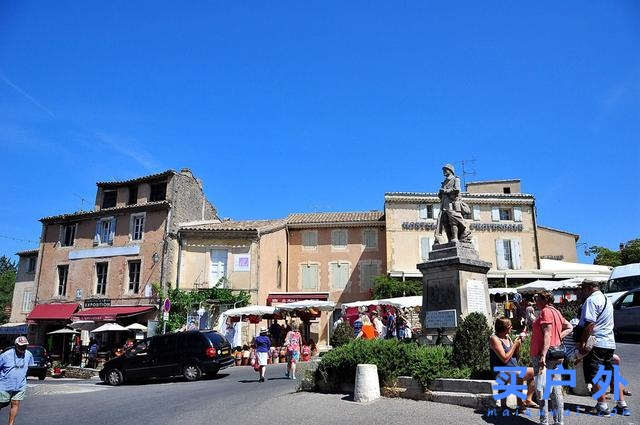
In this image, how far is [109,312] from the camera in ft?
84.5

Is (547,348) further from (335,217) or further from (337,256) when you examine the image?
(335,217)

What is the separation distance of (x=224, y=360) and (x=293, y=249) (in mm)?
18991

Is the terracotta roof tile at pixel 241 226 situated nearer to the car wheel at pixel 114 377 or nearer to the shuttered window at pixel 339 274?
the shuttered window at pixel 339 274

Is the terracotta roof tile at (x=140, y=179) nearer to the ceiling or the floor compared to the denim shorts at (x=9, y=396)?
nearer to the ceiling

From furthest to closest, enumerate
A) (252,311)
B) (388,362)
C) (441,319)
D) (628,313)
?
(252,311), (628,313), (441,319), (388,362)

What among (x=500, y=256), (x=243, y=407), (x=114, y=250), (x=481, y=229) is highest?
(x=481, y=229)

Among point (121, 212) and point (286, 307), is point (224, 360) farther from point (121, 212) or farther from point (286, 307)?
point (121, 212)

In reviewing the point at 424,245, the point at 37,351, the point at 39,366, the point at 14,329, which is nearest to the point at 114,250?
the point at 37,351

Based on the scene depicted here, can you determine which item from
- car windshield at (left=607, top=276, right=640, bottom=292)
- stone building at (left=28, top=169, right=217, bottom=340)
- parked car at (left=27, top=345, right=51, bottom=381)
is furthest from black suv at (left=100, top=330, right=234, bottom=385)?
car windshield at (left=607, top=276, right=640, bottom=292)

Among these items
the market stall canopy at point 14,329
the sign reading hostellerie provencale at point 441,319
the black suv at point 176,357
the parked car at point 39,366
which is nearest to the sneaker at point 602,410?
the sign reading hostellerie provencale at point 441,319

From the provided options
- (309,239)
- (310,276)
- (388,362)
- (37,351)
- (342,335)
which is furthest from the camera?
(309,239)

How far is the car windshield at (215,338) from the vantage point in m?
15.1

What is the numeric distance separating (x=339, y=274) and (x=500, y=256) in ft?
35.2

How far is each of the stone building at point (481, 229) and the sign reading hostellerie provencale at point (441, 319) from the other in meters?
21.0
